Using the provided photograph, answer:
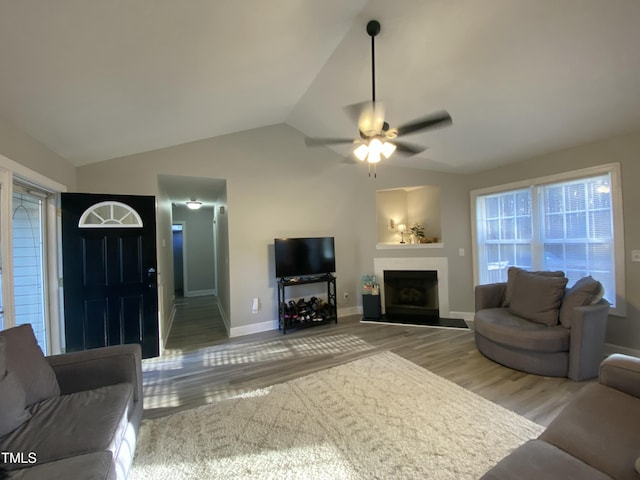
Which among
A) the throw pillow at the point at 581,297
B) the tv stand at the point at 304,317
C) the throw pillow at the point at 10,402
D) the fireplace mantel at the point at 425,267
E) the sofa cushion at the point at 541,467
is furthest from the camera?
the fireplace mantel at the point at 425,267

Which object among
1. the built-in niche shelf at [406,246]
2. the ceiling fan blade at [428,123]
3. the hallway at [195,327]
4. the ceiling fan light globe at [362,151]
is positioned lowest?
the hallway at [195,327]

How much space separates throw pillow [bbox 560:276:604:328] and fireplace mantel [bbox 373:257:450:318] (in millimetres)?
1904

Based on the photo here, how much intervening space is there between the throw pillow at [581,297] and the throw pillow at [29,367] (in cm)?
417

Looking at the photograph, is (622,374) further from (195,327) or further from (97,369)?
(195,327)

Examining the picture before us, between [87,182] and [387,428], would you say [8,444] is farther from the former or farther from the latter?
[87,182]

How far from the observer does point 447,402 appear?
221cm

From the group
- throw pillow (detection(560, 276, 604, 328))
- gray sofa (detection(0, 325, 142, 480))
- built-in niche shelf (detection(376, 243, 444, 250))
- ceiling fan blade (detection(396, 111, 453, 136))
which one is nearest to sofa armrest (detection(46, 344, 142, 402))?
gray sofa (detection(0, 325, 142, 480))

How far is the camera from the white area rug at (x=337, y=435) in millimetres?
1592

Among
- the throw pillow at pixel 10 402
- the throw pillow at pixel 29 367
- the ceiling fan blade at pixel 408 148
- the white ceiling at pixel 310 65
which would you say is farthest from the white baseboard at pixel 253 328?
the ceiling fan blade at pixel 408 148

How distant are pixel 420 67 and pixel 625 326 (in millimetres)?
3504

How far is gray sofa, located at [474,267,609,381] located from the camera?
2.53m

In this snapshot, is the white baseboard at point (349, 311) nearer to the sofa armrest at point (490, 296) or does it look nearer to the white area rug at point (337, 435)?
the sofa armrest at point (490, 296)

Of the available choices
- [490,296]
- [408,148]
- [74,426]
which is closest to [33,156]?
[74,426]

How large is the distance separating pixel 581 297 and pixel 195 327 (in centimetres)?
514
